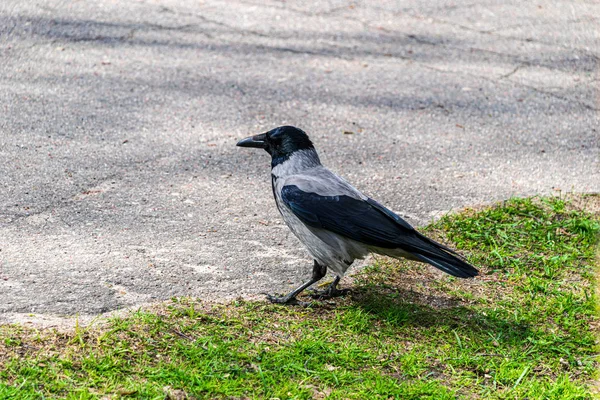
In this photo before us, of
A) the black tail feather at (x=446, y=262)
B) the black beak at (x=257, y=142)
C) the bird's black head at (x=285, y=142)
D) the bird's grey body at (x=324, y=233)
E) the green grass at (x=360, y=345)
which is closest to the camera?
the green grass at (x=360, y=345)

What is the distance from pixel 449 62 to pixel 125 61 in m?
3.29

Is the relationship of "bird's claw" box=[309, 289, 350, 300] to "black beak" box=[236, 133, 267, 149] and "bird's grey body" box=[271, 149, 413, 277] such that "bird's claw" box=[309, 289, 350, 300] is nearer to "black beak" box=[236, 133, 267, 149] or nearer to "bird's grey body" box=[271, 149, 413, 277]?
"bird's grey body" box=[271, 149, 413, 277]

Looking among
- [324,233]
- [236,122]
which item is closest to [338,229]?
[324,233]

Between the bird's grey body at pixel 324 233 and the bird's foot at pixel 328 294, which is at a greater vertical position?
the bird's grey body at pixel 324 233

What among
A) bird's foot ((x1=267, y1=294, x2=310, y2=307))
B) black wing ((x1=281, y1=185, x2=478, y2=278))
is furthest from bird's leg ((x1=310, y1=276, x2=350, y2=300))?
black wing ((x1=281, y1=185, x2=478, y2=278))

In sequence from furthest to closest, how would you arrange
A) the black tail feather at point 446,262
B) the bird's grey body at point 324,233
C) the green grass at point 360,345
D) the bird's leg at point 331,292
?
1. the bird's leg at point 331,292
2. the bird's grey body at point 324,233
3. the black tail feather at point 446,262
4. the green grass at point 360,345

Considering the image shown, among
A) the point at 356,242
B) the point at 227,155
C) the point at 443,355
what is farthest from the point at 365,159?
the point at 443,355

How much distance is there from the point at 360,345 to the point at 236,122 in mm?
3124

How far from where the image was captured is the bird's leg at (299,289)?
397 cm

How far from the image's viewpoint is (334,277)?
4.41 m

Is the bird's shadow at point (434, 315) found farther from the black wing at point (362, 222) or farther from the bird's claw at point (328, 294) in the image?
the black wing at point (362, 222)

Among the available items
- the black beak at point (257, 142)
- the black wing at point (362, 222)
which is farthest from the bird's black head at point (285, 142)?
the black wing at point (362, 222)

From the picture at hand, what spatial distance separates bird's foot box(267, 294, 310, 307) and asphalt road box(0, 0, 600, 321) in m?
0.15

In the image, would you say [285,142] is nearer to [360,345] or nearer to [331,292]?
[331,292]
